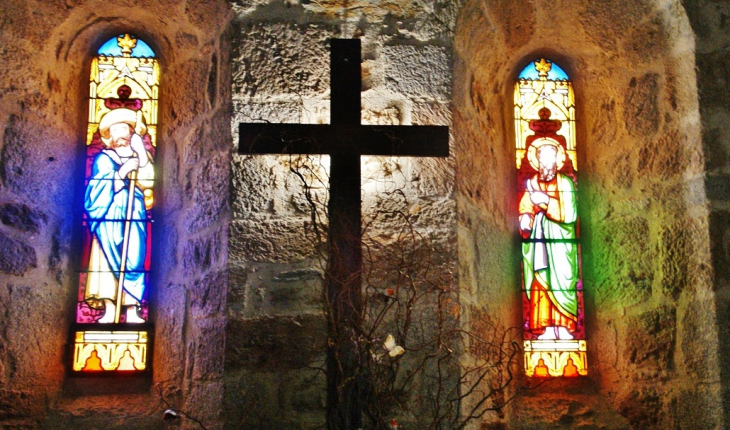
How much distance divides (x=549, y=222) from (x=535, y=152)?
32cm

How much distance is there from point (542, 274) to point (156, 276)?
1.60 metres

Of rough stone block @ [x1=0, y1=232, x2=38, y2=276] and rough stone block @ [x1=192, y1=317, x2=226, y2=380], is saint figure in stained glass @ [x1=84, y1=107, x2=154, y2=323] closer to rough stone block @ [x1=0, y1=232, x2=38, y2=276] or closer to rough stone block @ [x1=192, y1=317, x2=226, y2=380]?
rough stone block @ [x1=0, y1=232, x2=38, y2=276]

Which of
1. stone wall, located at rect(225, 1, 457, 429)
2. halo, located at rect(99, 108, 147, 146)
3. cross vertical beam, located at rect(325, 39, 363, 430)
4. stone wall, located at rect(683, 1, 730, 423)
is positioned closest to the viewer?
cross vertical beam, located at rect(325, 39, 363, 430)

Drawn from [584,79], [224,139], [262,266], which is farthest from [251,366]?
[584,79]

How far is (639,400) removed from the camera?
4062 mm

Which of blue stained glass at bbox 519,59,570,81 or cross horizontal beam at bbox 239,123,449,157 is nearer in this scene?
cross horizontal beam at bbox 239,123,449,157

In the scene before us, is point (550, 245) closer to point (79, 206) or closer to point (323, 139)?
point (323, 139)

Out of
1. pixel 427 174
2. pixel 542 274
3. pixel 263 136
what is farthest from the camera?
pixel 542 274

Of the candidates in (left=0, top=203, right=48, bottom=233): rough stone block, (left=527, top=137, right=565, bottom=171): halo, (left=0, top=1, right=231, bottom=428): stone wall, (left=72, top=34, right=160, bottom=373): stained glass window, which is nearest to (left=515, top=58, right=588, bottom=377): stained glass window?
(left=527, top=137, right=565, bottom=171): halo

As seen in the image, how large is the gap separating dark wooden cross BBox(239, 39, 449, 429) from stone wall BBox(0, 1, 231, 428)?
0.60 m

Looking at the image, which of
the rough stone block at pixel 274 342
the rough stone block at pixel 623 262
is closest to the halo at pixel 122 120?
the rough stone block at pixel 274 342

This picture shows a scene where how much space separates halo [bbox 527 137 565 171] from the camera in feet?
15.0

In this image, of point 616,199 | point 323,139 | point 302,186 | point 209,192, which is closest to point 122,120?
point 209,192

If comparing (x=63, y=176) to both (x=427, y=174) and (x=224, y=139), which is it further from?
(x=427, y=174)
